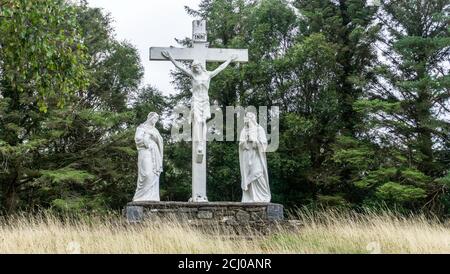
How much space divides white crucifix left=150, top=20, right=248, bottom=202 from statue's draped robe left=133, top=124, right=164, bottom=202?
2.61 feet

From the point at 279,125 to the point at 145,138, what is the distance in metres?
10.3

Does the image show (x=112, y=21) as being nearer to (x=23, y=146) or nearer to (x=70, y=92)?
(x=23, y=146)

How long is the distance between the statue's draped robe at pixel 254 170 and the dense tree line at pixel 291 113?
630cm

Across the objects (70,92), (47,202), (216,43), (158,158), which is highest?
(216,43)

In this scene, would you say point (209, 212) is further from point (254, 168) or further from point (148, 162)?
point (148, 162)

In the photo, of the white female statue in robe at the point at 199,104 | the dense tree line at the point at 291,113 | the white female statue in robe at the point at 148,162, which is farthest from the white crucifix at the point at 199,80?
the dense tree line at the point at 291,113

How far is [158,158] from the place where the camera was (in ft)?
37.0

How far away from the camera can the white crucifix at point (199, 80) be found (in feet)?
38.2

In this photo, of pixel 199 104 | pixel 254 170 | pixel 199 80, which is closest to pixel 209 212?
pixel 254 170

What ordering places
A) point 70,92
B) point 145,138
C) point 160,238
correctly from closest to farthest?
point 160,238
point 70,92
point 145,138

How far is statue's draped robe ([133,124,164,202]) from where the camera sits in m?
11.0

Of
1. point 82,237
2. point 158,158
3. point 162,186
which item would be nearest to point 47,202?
point 162,186

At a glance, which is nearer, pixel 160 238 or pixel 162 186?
pixel 160 238
